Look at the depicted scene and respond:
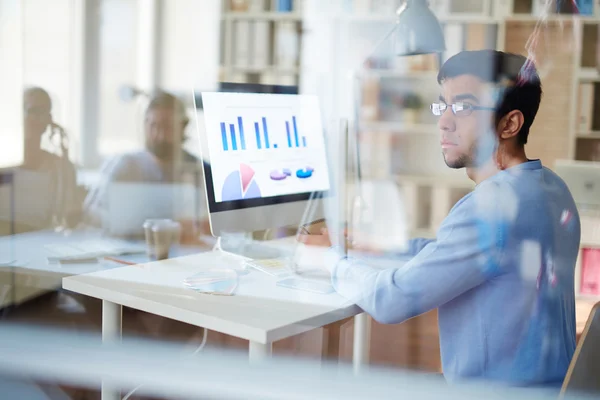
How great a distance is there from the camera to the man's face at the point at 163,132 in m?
2.91

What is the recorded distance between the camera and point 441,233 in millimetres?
1262

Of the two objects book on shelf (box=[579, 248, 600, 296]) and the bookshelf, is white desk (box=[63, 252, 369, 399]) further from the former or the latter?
the bookshelf

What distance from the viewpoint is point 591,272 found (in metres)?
1.71

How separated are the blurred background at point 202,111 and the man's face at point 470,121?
0.09 m

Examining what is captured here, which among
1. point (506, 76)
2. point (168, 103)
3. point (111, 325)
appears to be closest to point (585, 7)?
point (506, 76)

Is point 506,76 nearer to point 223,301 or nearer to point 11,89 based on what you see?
point 223,301

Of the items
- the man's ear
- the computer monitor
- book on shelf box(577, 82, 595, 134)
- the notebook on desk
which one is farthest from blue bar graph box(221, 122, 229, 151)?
book on shelf box(577, 82, 595, 134)

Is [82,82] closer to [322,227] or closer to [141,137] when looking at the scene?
[141,137]

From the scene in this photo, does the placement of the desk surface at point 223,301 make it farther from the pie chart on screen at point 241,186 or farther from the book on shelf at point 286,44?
the book on shelf at point 286,44

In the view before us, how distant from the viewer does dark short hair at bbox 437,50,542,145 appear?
1426 mm

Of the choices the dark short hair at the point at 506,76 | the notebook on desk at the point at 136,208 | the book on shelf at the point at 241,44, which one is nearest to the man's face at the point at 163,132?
the notebook on desk at the point at 136,208

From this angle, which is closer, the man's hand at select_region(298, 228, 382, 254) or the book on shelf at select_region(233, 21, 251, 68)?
the man's hand at select_region(298, 228, 382, 254)

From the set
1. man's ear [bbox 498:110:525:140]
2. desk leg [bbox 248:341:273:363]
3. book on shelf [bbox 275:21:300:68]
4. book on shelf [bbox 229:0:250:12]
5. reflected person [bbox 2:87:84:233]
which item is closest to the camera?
desk leg [bbox 248:341:273:363]

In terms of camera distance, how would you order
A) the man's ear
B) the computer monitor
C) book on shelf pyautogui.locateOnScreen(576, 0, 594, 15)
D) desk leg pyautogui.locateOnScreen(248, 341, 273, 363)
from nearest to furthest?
desk leg pyautogui.locateOnScreen(248, 341, 273, 363)
the man's ear
the computer monitor
book on shelf pyautogui.locateOnScreen(576, 0, 594, 15)
